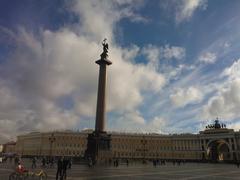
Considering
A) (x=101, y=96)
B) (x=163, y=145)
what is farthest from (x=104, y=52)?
(x=163, y=145)

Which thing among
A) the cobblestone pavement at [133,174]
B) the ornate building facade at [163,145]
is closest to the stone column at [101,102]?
the cobblestone pavement at [133,174]

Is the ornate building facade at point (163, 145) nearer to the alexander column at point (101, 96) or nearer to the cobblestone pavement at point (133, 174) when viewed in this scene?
the alexander column at point (101, 96)

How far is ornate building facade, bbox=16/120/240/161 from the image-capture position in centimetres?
12075

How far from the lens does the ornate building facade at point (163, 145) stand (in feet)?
396

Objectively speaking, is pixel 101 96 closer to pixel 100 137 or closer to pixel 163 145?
pixel 100 137

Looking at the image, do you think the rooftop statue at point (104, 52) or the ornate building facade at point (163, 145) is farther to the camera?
the ornate building facade at point (163, 145)

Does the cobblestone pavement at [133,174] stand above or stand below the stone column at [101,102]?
below

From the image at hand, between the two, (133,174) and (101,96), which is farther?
(101,96)

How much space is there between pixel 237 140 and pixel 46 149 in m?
89.2

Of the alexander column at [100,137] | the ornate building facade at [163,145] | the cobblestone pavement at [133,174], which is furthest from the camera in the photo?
the ornate building facade at [163,145]

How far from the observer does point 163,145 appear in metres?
131

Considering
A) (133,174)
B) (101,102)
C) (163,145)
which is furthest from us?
(163,145)

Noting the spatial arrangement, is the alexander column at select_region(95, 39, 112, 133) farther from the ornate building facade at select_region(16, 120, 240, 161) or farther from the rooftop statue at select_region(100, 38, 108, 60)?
the ornate building facade at select_region(16, 120, 240, 161)

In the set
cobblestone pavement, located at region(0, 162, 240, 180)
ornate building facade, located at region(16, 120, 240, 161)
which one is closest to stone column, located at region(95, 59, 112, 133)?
cobblestone pavement, located at region(0, 162, 240, 180)
